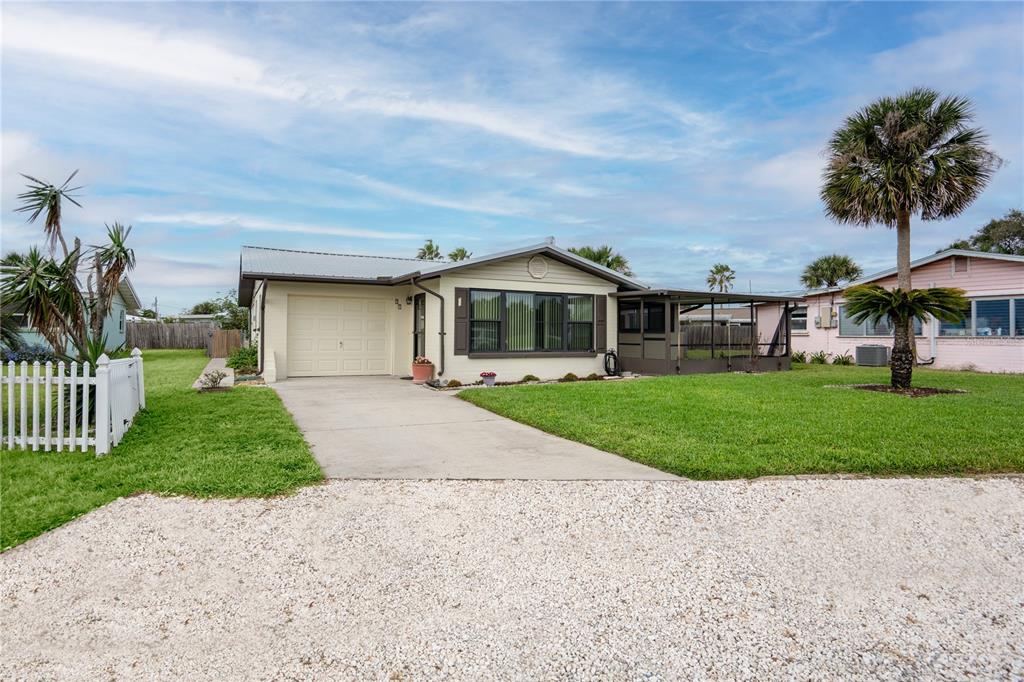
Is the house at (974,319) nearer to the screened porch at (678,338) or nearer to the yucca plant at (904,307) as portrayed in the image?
the screened porch at (678,338)

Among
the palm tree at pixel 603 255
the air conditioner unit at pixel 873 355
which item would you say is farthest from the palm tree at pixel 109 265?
the air conditioner unit at pixel 873 355

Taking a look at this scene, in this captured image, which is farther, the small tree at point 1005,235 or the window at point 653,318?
the small tree at point 1005,235

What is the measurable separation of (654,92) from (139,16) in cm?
994

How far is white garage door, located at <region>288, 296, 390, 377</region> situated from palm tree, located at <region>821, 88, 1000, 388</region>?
39.2 feet

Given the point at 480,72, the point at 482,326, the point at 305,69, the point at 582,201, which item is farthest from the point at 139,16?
the point at 582,201

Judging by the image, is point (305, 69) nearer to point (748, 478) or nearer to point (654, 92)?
point (654, 92)

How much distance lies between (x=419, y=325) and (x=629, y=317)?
6.27 metres

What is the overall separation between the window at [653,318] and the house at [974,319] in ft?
16.6

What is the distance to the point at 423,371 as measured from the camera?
13711mm

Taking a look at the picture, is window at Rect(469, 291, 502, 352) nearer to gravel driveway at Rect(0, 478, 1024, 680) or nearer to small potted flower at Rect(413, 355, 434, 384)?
small potted flower at Rect(413, 355, 434, 384)

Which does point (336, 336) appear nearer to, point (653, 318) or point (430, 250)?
point (653, 318)

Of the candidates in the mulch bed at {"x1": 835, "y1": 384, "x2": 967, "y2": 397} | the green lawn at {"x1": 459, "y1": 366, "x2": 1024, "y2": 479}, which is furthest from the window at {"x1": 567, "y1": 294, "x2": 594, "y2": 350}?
the mulch bed at {"x1": 835, "y1": 384, "x2": 967, "y2": 397}

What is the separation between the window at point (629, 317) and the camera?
55.2 feet

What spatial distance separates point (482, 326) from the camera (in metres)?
14.1
